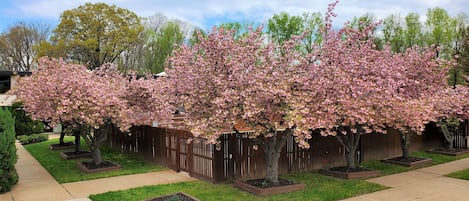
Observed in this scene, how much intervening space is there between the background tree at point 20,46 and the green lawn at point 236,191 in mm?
32637

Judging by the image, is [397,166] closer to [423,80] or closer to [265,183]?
[423,80]

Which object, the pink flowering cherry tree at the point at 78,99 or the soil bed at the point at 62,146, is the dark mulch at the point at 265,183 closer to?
the pink flowering cherry tree at the point at 78,99

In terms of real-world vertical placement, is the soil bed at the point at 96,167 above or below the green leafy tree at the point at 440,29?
below

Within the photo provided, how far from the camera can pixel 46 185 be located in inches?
361

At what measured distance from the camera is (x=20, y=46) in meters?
37.2

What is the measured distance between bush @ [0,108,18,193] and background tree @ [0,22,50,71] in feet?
100

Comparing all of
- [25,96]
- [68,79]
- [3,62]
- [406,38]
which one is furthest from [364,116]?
[3,62]

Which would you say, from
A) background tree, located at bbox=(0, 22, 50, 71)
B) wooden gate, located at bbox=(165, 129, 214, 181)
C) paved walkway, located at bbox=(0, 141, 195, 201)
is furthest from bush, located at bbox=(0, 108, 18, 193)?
background tree, located at bbox=(0, 22, 50, 71)

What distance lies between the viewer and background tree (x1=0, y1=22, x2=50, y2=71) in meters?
36.5

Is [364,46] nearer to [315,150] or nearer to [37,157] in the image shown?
[315,150]

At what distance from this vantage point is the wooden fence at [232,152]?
30.2 feet

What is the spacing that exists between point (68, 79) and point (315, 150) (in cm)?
702

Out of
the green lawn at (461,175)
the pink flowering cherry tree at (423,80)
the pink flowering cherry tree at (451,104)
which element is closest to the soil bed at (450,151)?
the pink flowering cherry tree at (451,104)

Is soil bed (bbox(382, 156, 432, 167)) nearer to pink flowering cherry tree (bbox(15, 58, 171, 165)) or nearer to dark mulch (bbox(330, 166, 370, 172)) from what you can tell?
dark mulch (bbox(330, 166, 370, 172))
